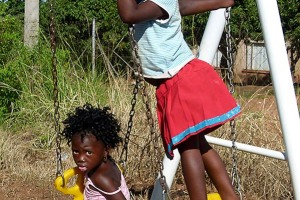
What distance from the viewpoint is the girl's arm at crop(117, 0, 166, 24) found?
2.84 meters

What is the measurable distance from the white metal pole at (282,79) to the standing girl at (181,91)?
33cm

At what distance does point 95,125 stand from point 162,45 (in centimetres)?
61


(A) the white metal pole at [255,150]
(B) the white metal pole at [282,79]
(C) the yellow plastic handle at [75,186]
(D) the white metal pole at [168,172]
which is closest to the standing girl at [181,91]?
(B) the white metal pole at [282,79]

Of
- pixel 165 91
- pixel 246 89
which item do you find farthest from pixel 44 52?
pixel 165 91

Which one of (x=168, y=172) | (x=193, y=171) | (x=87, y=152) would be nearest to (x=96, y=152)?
(x=87, y=152)

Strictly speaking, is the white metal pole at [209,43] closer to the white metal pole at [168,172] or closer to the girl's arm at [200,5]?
the white metal pole at [168,172]

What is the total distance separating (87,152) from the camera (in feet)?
10.9

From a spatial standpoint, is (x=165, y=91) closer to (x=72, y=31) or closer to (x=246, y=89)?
(x=246, y=89)

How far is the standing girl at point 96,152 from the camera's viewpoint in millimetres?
3295

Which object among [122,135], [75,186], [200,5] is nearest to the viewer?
[200,5]

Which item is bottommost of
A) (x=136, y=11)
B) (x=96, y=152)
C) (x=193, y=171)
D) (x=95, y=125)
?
(x=193, y=171)

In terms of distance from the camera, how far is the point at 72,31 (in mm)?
11641

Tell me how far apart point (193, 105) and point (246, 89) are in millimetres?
3417

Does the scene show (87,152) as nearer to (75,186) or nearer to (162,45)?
(75,186)
